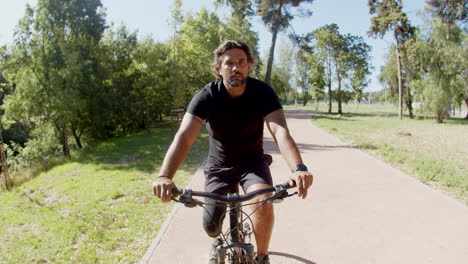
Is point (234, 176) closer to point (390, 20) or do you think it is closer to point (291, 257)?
point (291, 257)

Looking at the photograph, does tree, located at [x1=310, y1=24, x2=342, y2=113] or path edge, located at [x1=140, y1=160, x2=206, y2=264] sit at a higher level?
tree, located at [x1=310, y1=24, x2=342, y2=113]

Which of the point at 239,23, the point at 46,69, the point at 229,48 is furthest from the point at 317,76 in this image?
the point at 229,48

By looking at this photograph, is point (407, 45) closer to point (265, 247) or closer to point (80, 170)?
point (80, 170)

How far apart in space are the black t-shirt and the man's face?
0.49ft

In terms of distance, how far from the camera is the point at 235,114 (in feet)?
9.14

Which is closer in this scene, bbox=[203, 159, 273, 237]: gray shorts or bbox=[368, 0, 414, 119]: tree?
bbox=[203, 159, 273, 237]: gray shorts

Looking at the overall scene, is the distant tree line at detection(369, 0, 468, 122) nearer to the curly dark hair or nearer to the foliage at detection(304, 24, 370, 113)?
the foliage at detection(304, 24, 370, 113)

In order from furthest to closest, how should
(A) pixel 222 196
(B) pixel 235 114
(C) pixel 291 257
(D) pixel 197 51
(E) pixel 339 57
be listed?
(E) pixel 339 57, (D) pixel 197 51, (C) pixel 291 257, (B) pixel 235 114, (A) pixel 222 196

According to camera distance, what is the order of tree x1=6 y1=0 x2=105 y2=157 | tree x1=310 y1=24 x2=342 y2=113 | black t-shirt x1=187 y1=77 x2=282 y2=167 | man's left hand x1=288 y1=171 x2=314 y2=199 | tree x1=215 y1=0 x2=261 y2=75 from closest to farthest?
man's left hand x1=288 y1=171 x2=314 y2=199, black t-shirt x1=187 y1=77 x2=282 y2=167, tree x1=6 y1=0 x2=105 y2=157, tree x1=215 y1=0 x2=261 y2=75, tree x1=310 y1=24 x2=342 y2=113

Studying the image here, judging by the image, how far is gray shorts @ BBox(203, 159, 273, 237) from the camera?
2.52 meters

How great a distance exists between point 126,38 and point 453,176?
18.7m

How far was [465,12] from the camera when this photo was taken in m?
20.7

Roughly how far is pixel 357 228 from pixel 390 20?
88.6 feet

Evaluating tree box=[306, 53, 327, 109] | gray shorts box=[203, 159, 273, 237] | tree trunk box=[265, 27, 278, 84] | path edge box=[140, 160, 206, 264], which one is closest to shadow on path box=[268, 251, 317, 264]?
path edge box=[140, 160, 206, 264]
